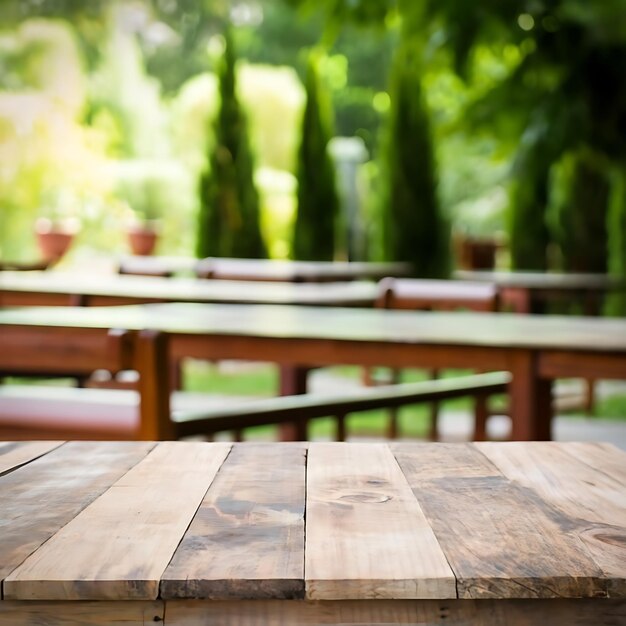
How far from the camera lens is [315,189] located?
945 centimetres

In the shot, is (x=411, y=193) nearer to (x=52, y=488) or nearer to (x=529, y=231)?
(x=529, y=231)

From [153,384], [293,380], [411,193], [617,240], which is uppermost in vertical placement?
[411,193]

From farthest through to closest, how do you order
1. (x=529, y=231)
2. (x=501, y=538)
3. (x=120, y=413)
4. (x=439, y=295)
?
(x=529, y=231), (x=439, y=295), (x=120, y=413), (x=501, y=538)

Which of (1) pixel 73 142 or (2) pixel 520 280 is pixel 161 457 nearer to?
(2) pixel 520 280

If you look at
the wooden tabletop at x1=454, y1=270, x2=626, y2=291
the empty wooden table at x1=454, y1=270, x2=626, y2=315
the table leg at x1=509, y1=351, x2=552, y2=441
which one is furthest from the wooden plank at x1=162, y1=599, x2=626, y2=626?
the wooden tabletop at x1=454, y1=270, x2=626, y2=291

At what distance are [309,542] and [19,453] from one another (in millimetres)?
537

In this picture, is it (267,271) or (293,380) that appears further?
(267,271)

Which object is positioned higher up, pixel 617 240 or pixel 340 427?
pixel 617 240

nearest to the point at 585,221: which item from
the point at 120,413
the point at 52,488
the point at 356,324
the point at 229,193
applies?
the point at 229,193

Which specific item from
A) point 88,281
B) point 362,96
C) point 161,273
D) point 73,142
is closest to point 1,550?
point 88,281

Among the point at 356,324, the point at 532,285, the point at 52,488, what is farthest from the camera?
the point at 532,285

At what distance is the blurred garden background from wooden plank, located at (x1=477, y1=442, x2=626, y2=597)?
1561mm

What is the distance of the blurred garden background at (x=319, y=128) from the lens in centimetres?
294

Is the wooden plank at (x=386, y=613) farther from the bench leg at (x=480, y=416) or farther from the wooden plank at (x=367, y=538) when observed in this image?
the bench leg at (x=480, y=416)
